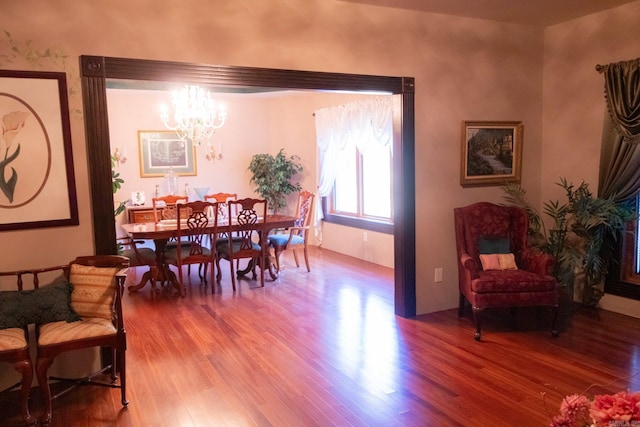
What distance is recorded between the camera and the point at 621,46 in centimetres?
417

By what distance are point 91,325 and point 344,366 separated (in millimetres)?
1645

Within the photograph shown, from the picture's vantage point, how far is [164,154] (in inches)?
311

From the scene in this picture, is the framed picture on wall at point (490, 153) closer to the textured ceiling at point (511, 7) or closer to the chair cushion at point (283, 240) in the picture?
the textured ceiling at point (511, 7)

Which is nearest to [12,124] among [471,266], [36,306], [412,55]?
[36,306]

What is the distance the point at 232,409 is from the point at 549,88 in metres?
4.17

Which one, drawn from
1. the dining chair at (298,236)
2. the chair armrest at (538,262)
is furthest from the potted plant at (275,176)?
the chair armrest at (538,262)

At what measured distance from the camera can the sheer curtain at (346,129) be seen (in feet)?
20.1

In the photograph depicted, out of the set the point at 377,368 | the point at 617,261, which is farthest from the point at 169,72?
the point at 617,261

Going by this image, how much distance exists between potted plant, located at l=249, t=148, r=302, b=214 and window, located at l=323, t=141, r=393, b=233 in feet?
2.55

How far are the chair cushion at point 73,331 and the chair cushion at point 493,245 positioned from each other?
3.05 m

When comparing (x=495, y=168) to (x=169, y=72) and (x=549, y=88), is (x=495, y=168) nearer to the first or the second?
(x=549, y=88)

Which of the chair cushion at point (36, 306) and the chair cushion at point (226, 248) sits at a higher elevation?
the chair cushion at point (36, 306)

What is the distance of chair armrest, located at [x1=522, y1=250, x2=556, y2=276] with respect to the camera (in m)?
3.95

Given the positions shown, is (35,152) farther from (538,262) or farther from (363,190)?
(363,190)
